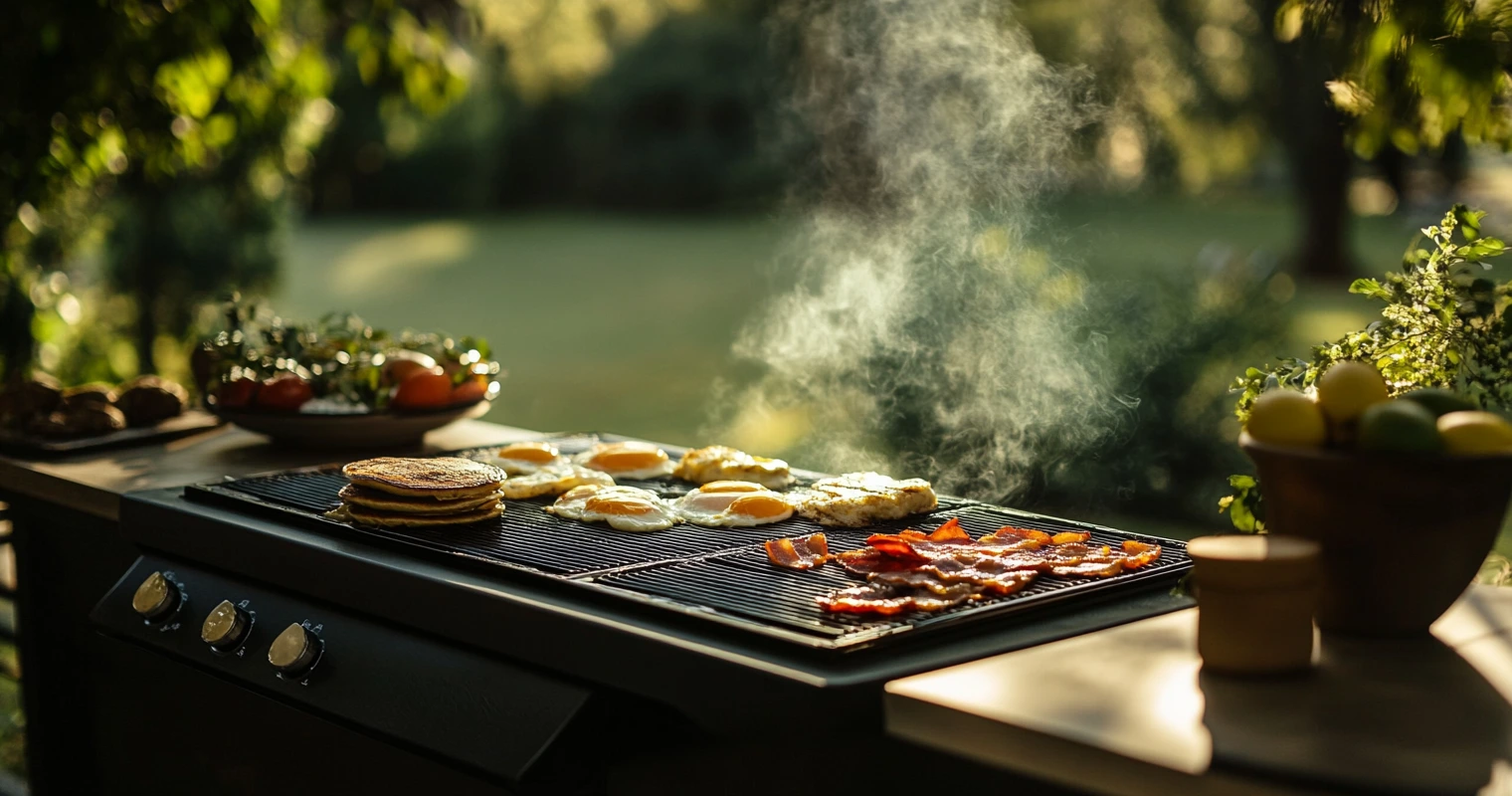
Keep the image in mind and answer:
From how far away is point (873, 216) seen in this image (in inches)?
433

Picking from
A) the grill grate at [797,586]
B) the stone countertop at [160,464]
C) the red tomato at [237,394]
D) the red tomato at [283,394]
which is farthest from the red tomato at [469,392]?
the grill grate at [797,586]

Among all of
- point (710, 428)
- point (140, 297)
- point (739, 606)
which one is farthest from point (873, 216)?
point (739, 606)

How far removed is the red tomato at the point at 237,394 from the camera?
3.21 metres

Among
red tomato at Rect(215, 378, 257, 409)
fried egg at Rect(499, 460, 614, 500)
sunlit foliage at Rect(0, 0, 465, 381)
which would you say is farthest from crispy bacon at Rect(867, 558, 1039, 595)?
sunlit foliage at Rect(0, 0, 465, 381)

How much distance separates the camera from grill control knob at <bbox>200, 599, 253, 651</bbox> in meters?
2.28

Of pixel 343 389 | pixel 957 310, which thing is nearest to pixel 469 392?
pixel 343 389

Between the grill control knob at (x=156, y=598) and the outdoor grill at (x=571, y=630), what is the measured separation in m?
0.02

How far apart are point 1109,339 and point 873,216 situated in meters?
4.76

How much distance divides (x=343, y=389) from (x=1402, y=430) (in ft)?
7.83

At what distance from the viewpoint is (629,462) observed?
2793 mm

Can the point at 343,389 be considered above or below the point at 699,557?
above

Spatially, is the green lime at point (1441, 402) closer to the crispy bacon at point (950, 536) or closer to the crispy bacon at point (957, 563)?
the crispy bacon at point (957, 563)

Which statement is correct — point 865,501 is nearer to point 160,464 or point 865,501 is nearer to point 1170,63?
point 160,464

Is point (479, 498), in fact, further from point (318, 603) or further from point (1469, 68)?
point (1469, 68)
